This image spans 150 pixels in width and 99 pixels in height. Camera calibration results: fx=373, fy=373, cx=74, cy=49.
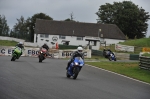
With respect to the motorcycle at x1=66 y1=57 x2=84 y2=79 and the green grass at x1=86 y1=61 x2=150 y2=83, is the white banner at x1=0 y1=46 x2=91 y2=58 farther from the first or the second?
the motorcycle at x1=66 y1=57 x2=84 y2=79

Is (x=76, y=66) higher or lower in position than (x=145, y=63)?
higher

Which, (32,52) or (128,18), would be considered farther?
(128,18)

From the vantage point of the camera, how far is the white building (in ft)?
300

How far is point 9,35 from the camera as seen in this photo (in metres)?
92.8

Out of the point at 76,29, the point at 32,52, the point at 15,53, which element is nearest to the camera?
the point at 15,53

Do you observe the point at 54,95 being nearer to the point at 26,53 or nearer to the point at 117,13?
the point at 26,53

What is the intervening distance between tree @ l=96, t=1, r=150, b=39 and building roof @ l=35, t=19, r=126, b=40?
11.1 m

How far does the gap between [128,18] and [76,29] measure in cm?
1841

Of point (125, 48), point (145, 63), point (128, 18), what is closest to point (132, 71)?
point (145, 63)

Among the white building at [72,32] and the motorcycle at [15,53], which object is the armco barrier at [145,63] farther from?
the white building at [72,32]

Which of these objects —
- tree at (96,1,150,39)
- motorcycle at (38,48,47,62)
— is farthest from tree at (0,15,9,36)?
motorcycle at (38,48,47,62)

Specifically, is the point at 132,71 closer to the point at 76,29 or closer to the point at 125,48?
the point at 125,48

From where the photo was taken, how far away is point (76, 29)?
9406 centimetres

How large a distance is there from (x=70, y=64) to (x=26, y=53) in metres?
24.6
